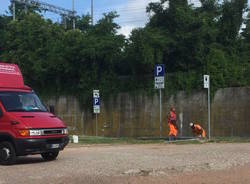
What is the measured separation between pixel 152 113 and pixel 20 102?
20548 millimetres

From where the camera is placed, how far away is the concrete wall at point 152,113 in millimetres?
Answer: 33062

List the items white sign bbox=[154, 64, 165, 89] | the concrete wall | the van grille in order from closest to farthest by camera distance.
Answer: the van grille < white sign bbox=[154, 64, 165, 89] < the concrete wall

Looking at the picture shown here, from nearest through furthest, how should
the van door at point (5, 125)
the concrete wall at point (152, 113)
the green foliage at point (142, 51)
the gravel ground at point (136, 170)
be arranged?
the gravel ground at point (136, 170) < the van door at point (5, 125) < the concrete wall at point (152, 113) < the green foliage at point (142, 51)

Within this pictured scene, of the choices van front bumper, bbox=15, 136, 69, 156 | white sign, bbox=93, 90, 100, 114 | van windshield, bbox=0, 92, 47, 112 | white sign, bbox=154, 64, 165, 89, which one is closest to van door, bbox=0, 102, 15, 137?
van windshield, bbox=0, 92, 47, 112

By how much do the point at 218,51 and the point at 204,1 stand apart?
513 centimetres

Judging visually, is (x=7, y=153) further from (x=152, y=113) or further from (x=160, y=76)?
(x=152, y=113)

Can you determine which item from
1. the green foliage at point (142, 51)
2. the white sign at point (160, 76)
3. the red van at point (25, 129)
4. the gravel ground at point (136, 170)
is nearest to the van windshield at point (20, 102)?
the red van at point (25, 129)

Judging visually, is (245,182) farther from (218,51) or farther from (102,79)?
(102,79)

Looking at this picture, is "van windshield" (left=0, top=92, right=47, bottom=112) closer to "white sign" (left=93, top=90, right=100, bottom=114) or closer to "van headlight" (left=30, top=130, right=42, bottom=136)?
"van headlight" (left=30, top=130, right=42, bottom=136)

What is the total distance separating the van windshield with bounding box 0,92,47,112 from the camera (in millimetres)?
16359

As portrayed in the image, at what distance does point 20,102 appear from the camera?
1677 centimetres

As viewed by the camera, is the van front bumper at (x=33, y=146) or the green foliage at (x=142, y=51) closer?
the van front bumper at (x=33, y=146)

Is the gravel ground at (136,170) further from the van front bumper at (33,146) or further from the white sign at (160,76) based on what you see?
the white sign at (160,76)

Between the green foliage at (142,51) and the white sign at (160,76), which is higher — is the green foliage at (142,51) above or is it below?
above
